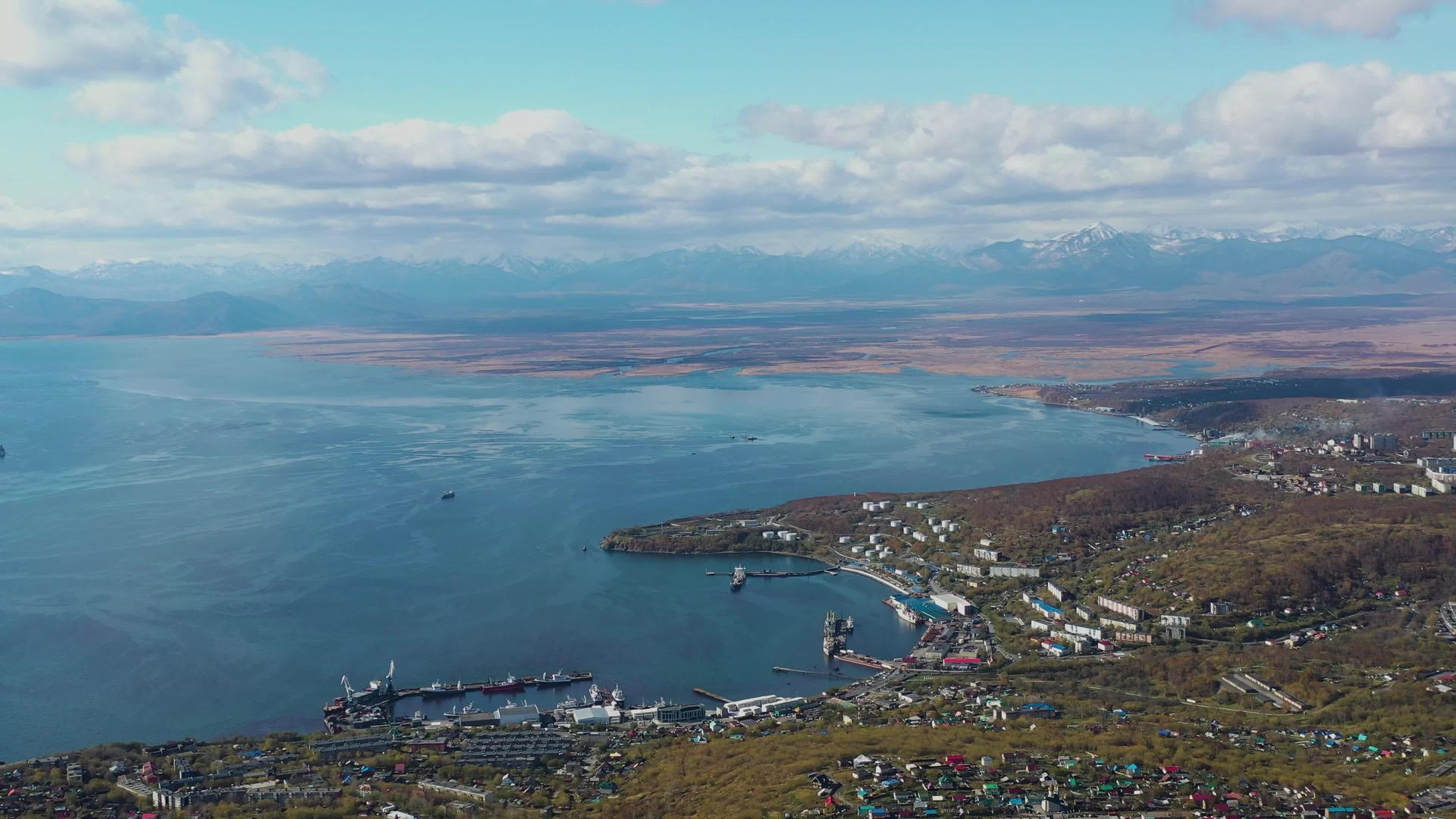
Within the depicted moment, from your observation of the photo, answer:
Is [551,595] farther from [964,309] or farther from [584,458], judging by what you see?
[964,309]

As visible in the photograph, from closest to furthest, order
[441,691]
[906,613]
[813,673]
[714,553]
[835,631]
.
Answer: [441,691] < [813,673] < [835,631] < [906,613] < [714,553]

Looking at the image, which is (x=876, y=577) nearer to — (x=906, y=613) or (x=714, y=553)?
(x=906, y=613)

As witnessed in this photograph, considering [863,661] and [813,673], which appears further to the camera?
[863,661]

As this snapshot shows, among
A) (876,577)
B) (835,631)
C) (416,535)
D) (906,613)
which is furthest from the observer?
(416,535)

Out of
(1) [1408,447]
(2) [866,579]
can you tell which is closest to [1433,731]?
(2) [866,579]

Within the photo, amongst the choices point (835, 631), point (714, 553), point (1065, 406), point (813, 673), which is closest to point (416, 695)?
point (813, 673)
